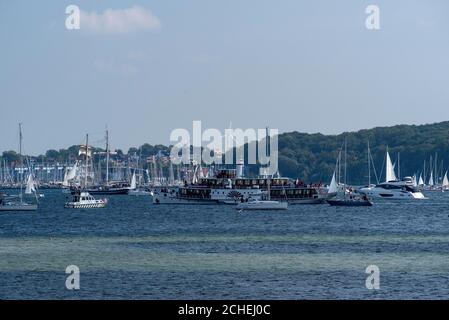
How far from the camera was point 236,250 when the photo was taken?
5762 cm

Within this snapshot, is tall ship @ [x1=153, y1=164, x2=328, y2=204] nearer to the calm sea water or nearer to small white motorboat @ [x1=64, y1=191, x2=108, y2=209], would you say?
small white motorboat @ [x1=64, y1=191, x2=108, y2=209]

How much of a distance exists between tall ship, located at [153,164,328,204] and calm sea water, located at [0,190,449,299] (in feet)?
123

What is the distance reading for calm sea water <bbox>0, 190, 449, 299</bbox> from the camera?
3812cm

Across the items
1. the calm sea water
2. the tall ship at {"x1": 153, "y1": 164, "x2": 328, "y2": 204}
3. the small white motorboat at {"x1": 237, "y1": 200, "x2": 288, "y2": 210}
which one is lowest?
the calm sea water

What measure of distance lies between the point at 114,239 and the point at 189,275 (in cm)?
2596

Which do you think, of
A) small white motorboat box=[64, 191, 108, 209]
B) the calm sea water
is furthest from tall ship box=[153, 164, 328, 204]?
the calm sea water

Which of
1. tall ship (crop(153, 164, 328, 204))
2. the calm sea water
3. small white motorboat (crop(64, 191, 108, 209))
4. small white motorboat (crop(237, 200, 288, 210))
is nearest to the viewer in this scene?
the calm sea water

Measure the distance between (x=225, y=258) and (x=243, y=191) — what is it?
82230 mm

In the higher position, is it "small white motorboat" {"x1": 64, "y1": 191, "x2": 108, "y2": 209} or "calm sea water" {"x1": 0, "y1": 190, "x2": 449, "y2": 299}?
"small white motorboat" {"x1": 64, "y1": 191, "x2": 108, "y2": 209}

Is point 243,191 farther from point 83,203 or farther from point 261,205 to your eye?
point 83,203

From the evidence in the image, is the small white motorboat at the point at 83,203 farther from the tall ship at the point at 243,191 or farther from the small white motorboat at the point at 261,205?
the small white motorboat at the point at 261,205

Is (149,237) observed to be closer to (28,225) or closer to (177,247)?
(177,247)
